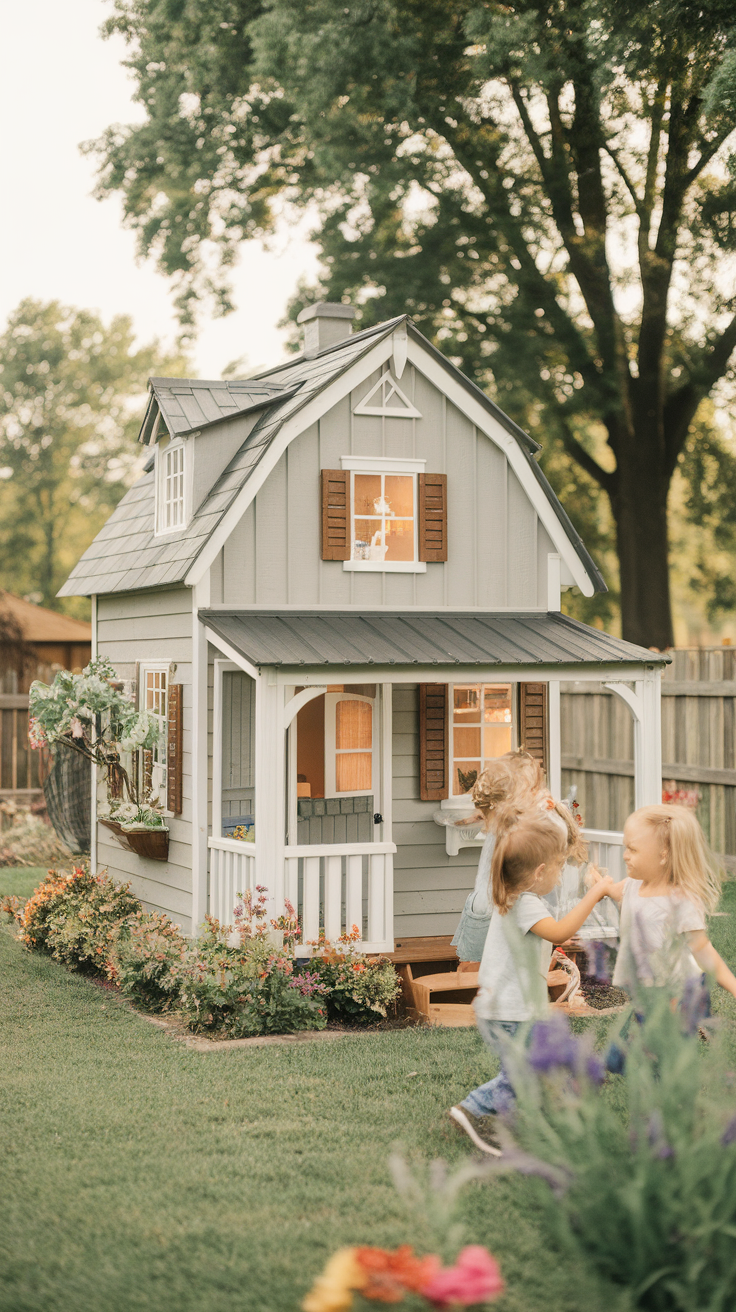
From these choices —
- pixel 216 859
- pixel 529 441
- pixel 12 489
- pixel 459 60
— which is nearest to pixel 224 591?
pixel 216 859

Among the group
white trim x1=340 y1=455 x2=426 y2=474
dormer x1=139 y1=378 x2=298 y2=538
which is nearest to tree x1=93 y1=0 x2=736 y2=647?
dormer x1=139 y1=378 x2=298 y2=538

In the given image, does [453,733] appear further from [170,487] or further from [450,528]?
[170,487]

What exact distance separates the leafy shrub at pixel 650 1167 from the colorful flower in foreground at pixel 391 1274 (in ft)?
1.28

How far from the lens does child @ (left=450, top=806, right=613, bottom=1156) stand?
5246 millimetres

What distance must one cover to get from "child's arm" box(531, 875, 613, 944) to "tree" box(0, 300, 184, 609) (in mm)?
32915

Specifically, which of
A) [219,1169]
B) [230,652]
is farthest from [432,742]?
[219,1169]

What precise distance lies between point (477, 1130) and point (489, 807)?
1706mm

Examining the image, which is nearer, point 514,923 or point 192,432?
point 514,923

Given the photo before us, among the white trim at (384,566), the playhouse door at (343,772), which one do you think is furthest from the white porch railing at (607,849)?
the white trim at (384,566)

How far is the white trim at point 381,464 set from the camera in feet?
32.7

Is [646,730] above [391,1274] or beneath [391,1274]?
above

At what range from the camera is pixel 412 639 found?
9344mm

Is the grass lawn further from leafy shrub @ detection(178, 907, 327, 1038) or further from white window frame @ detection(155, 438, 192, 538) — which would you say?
white window frame @ detection(155, 438, 192, 538)

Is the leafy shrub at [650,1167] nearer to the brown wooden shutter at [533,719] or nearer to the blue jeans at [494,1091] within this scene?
the blue jeans at [494,1091]
